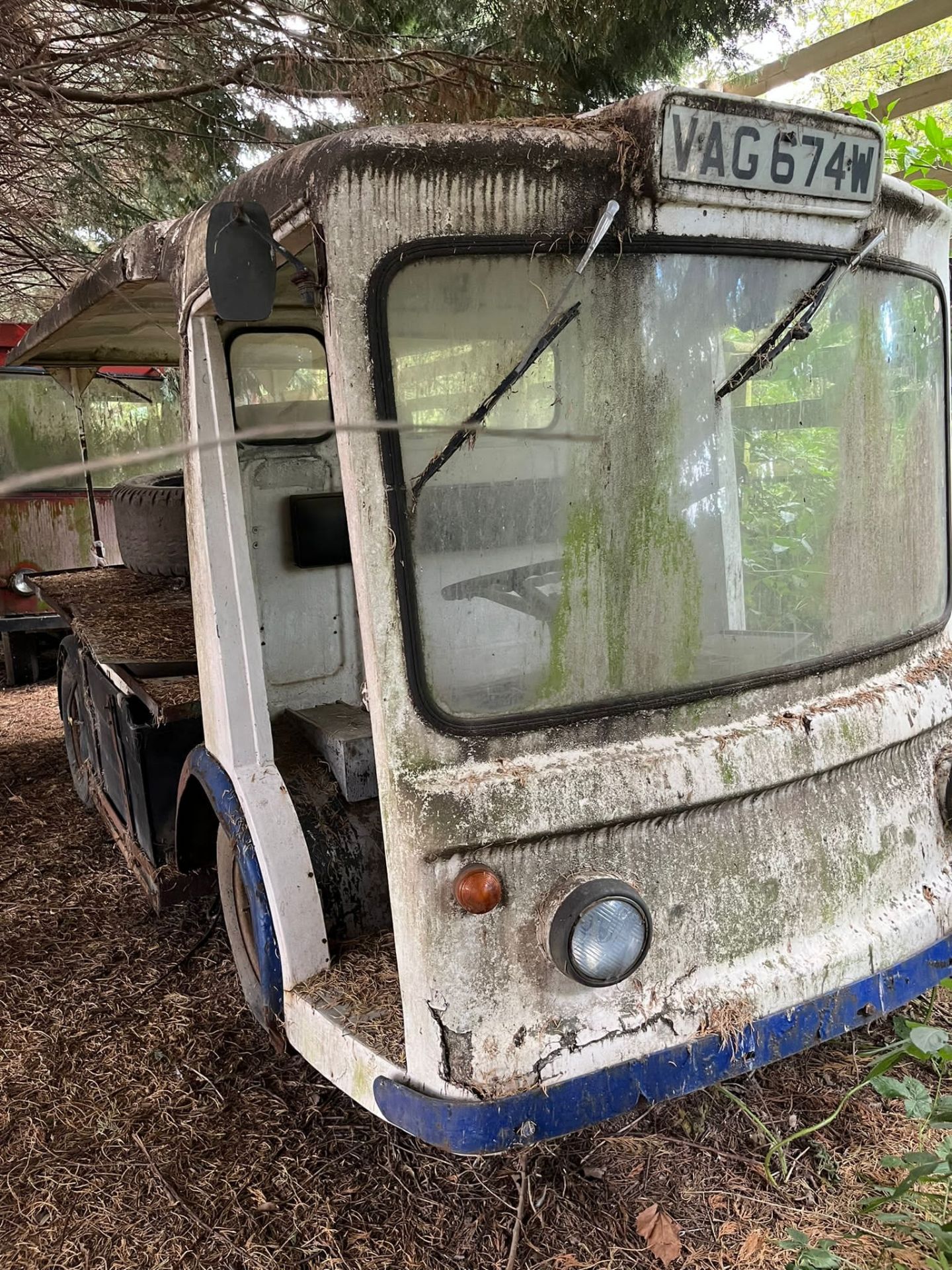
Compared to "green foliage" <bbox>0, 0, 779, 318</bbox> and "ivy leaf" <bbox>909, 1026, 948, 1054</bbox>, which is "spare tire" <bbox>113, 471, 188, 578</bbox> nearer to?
"green foliage" <bbox>0, 0, 779, 318</bbox>

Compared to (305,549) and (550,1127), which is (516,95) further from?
(550,1127)

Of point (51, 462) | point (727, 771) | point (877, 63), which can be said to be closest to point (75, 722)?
point (51, 462)

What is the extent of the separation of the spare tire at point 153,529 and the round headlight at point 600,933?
10.2 feet

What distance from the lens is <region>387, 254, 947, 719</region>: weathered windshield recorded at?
76.0 inches

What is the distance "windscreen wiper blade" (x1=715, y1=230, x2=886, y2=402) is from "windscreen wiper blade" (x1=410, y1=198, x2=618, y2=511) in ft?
1.33

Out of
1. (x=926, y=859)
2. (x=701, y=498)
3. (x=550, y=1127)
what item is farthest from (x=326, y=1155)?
(x=701, y=498)

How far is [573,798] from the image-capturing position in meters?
1.99

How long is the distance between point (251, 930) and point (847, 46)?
4827 mm

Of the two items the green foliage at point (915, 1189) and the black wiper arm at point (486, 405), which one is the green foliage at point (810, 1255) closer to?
the green foliage at point (915, 1189)

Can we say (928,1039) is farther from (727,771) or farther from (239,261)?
(239,261)

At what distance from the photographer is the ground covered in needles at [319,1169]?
2225mm

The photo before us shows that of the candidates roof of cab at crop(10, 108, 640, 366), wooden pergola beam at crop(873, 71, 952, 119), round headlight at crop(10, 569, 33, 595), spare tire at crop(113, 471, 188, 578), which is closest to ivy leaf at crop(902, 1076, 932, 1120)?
roof of cab at crop(10, 108, 640, 366)

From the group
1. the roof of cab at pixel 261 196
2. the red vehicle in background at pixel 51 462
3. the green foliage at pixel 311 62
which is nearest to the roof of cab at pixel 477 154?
the roof of cab at pixel 261 196

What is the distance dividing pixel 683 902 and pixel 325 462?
2029mm
